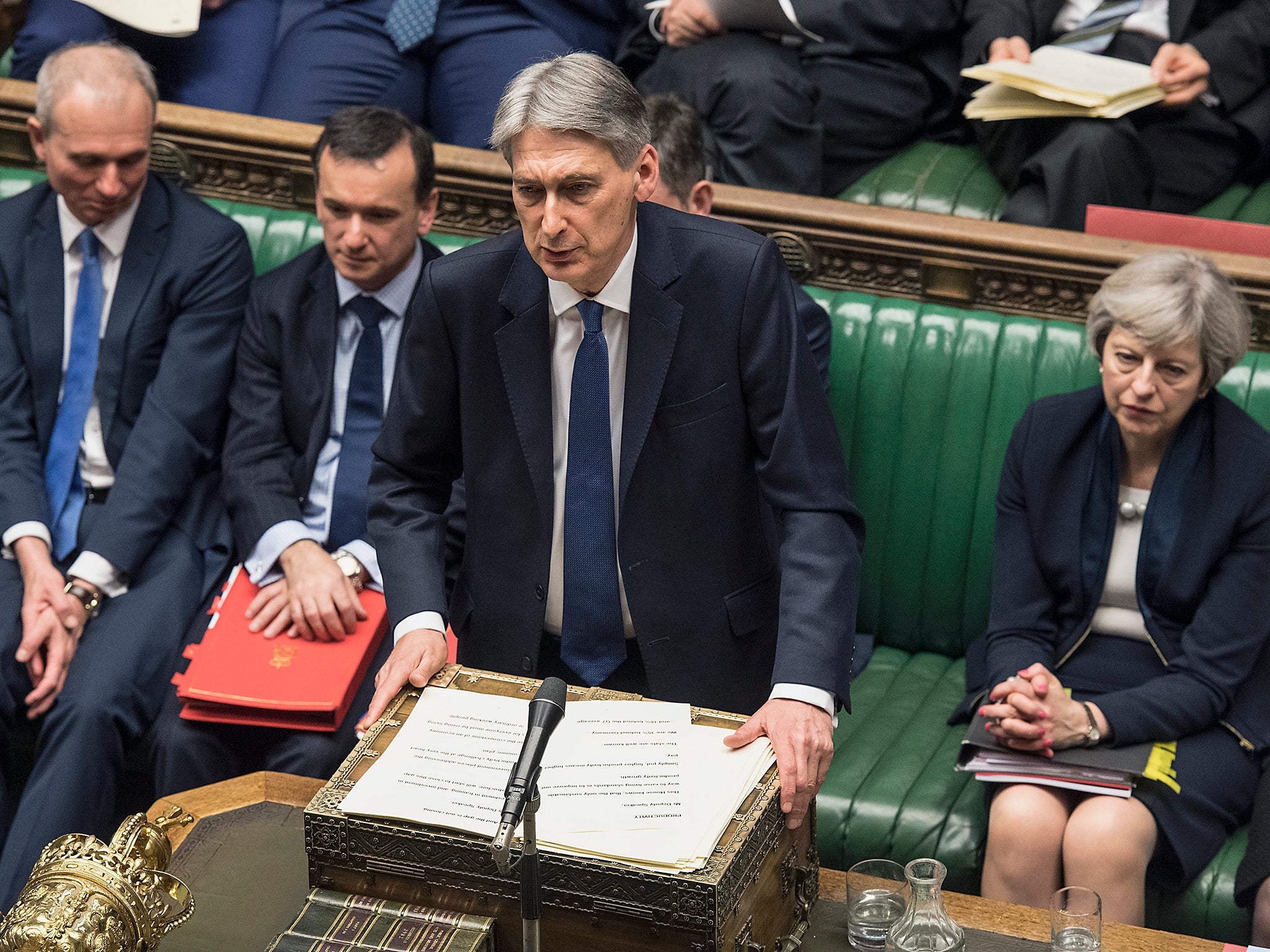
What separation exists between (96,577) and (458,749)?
5.24 ft

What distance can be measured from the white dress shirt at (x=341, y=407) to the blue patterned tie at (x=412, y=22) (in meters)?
0.95

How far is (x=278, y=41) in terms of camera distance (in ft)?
13.6

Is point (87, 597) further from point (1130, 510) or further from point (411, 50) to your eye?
point (1130, 510)

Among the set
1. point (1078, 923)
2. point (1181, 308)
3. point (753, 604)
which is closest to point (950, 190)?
point (1181, 308)

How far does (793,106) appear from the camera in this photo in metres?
3.74

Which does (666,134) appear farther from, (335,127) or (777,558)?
(777,558)

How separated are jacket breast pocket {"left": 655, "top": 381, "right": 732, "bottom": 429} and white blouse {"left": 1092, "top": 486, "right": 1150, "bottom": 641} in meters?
1.02

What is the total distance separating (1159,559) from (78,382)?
89.6 inches

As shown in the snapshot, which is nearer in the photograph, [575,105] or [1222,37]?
[575,105]

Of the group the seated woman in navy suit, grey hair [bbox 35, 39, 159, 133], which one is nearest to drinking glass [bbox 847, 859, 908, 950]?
the seated woman in navy suit

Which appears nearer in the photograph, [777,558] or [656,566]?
[656,566]

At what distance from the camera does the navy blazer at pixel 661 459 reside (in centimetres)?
219

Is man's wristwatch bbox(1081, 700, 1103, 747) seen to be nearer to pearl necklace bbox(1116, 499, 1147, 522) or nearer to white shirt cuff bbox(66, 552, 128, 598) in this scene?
pearl necklace bbox(1116, 499, 1147, 522)

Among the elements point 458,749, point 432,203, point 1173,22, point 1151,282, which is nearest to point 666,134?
point 432,203
